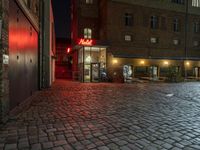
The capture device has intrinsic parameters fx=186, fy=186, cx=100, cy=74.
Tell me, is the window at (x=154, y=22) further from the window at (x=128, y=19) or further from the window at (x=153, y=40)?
the window at (x=128, y=19)

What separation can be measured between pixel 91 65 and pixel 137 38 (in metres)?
7.73

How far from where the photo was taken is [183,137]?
4.50m

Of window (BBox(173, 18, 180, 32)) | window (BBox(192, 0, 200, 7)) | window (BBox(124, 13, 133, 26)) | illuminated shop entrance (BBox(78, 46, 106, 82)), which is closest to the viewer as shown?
Result: illuminated shop entrance (BBox(78, 46, 106, 82))

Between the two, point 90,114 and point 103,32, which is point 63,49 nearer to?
point 103,32

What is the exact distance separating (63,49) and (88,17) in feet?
66.6

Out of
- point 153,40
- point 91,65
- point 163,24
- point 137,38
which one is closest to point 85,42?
point 91,65

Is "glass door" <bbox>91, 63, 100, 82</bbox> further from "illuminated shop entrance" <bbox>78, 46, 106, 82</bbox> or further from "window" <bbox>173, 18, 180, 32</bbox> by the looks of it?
"window" <bbox>173, 18, 180, 32</bbox>

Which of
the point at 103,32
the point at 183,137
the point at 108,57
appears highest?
the point at 103,32

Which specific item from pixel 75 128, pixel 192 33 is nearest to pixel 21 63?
pixel 75 128

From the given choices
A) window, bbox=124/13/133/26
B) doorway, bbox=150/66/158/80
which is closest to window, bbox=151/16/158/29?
window, bbox=124/13/133/26

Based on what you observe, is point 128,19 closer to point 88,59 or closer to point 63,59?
point 88,59

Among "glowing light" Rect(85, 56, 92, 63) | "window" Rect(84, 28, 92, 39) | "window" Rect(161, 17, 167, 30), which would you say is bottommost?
"glowing light" Rect(85, 56, 92, 63)

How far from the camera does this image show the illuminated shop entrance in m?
22.3

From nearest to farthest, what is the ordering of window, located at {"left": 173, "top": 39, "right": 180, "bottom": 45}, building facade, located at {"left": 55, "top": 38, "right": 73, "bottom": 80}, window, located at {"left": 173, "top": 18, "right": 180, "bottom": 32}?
window, located at {"left": 173, "top": 18, "right": 180, "bottom": 32}
window, located at {"left": 173, "top": 39, "right": 180, "bottom": 45}
building facade, located at {"left": 55, "top": 38, "right": 73, "bottom": 80}
